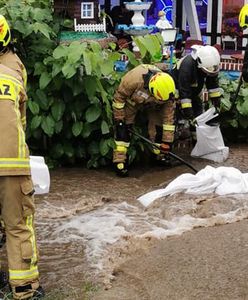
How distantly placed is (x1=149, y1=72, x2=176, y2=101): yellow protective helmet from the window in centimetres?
155

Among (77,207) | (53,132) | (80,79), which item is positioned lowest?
(77,207)

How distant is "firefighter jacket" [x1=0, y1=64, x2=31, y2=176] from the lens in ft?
12.6

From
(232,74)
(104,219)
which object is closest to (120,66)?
(104,219)

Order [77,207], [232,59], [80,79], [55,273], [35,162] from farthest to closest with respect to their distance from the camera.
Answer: [232,59] < [80,79] < [77,207] < [35,162] < [55,273]

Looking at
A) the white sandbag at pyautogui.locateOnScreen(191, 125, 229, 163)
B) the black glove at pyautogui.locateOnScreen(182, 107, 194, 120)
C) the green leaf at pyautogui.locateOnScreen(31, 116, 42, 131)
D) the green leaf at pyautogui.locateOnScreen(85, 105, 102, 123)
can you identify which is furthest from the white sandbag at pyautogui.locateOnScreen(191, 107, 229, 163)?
the green leaf at pyautogui.locateOnScreen(31, 116, 42, 131)

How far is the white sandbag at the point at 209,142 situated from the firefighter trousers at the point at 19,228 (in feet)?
13.8

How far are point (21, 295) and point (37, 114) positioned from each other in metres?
3.67

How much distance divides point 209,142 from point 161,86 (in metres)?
1.37

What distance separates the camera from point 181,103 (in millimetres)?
7691

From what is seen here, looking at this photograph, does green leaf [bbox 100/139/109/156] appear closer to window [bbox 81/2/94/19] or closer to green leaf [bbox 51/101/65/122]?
green leaf [bbox 51/101/65/122]

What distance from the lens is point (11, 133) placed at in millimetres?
3855

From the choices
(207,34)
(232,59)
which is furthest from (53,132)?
(207,34)

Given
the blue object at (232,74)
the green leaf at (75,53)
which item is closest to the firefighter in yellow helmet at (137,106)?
the green leaf at (75,53)

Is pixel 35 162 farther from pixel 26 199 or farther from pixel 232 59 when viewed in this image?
pixel 232 59
